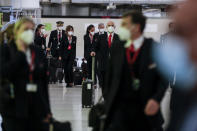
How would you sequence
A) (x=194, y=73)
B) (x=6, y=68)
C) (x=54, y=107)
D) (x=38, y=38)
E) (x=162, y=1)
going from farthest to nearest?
1. (x=162, y=1)
2. (x=38, y=38)
3. (x=54, y=107)
4. (x=6, y=68)
5. (x=194, y=73)

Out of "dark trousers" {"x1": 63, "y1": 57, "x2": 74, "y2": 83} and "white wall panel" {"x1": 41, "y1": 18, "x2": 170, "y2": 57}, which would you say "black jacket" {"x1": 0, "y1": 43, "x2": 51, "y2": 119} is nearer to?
"dark trousers" {"x1": 63, "y1": 57, "x2": 74, "y2": 83}

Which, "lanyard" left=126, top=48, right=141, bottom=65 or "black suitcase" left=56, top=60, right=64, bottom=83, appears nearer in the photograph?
"lanyard" left=126, top=48, right=141, bottom=65

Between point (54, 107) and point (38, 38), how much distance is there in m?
6.69

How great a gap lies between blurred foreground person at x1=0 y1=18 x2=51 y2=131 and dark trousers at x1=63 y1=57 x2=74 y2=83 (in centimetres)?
1061

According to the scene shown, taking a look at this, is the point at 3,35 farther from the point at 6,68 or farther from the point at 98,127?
the point at 98,127

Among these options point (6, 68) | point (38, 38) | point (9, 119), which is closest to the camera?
point (6, 68)

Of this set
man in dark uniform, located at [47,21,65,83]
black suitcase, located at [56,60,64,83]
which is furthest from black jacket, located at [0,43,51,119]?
black suitcase, located at [56,60,64,83]

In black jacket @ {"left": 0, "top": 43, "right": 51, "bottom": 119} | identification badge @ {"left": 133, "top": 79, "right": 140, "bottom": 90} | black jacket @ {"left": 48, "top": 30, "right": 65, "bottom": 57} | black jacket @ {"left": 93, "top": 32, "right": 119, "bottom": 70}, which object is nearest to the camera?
identification badge @ {"left": 133, "top": 79, "right": 140, "bottom": 90}

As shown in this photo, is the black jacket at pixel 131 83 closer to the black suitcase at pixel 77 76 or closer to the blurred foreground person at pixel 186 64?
the blurred foreground person at pixel 186 64

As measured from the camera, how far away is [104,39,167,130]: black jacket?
430 centimetres

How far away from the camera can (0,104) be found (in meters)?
4.71

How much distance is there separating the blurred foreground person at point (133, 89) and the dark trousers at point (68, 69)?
10.8 meters

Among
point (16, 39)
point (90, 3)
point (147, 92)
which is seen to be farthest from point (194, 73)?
point (90, 3)

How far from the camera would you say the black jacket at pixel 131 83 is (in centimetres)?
430
